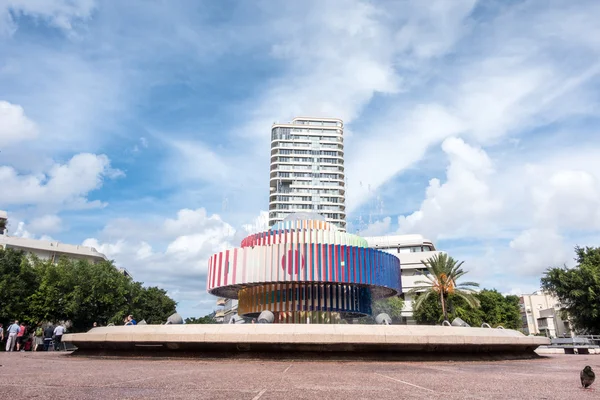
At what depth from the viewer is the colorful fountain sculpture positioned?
20.3 metres

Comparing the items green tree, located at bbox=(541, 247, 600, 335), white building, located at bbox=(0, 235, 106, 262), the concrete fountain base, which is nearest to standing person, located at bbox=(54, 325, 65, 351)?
the concrete fountain base

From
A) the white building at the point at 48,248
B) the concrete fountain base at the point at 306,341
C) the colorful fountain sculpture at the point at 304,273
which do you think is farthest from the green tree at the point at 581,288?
the white building at the point at 48,248

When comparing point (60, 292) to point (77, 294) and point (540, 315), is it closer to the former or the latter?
point (77, 294)

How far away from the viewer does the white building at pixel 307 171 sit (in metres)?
116

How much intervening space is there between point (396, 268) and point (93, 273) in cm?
3248

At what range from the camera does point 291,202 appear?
115812mm

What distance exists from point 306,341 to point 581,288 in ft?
126

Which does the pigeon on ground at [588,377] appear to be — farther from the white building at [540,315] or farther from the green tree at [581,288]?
the white building at [540,315]

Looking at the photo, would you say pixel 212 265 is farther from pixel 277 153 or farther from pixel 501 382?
pixel 277 153

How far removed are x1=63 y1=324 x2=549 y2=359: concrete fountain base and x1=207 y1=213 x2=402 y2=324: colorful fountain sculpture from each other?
8086 millimetres

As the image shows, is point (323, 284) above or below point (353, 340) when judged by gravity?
above

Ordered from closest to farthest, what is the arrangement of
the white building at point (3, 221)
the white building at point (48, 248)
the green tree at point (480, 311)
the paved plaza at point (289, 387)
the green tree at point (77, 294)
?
the paved plaza at point (289, 387) → the green tree at point (77, 294) → the green tree at point (480, 311) → the white building at point (48, 248) → the white building at point (3, 221)

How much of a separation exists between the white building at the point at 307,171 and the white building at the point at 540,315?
46.5 m

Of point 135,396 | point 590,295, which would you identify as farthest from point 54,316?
point 590,295
